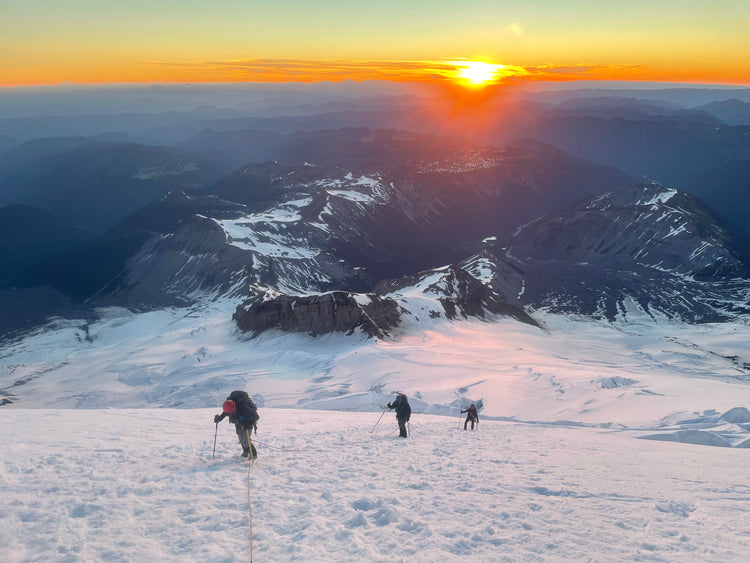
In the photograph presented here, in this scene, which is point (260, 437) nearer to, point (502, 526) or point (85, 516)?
point (85, 516)

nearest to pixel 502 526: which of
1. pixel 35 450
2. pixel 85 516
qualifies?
pixel 85 516

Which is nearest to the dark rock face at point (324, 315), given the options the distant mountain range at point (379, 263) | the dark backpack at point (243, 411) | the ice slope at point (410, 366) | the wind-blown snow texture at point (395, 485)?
the distant mountain range at point (379, 263)

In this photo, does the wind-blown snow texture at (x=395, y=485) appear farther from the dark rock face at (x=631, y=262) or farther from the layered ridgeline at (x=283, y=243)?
the dark rock face at (x=631, y=262)

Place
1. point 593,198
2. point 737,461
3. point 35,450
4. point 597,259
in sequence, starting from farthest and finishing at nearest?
point 593,198, point 597,259, point 737,461, point 35,450

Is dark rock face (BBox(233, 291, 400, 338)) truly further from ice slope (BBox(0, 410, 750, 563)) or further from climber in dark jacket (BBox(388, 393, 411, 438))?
ice slope (BBox(0, 410, 750, 563))

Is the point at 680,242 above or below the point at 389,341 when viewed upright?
above

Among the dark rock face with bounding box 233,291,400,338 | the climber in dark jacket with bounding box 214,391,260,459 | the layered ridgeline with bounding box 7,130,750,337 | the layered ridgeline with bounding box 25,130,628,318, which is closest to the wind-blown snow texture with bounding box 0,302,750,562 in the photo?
the climber in dark jacket with bounding box 214,391,260,459

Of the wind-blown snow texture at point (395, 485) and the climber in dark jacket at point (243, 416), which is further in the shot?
the climber in dark jacket at point (243, 416)
